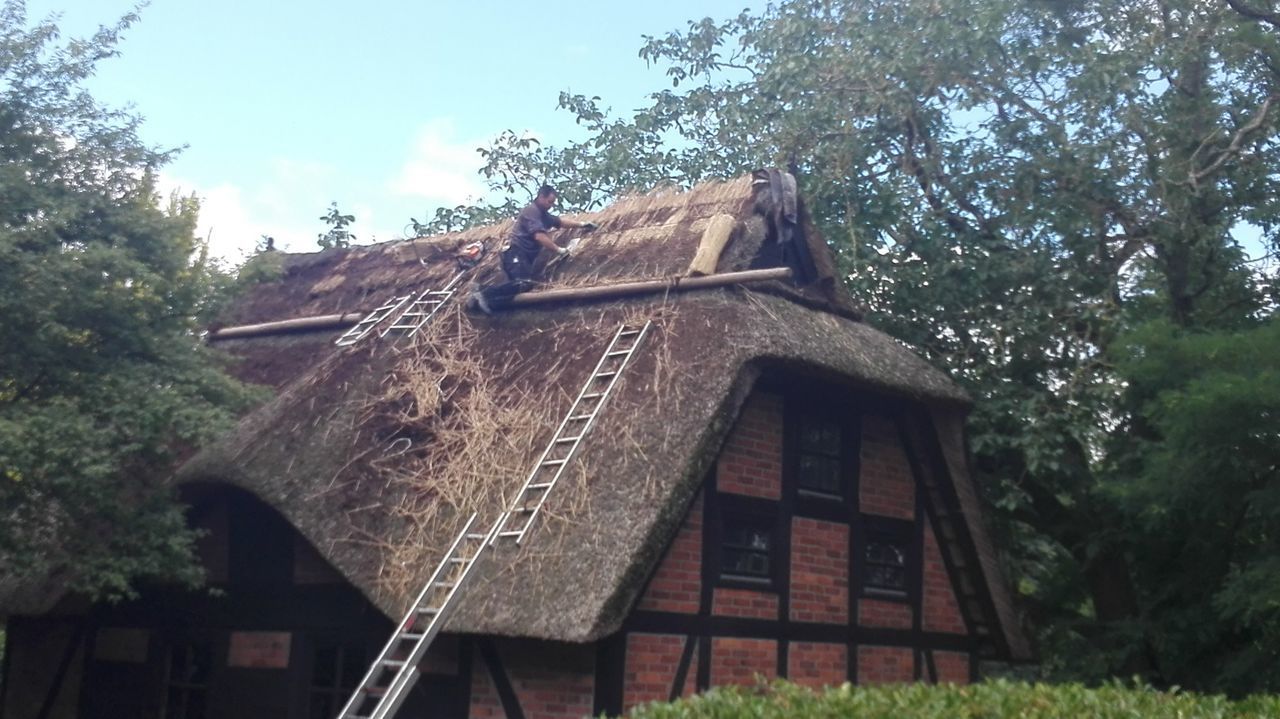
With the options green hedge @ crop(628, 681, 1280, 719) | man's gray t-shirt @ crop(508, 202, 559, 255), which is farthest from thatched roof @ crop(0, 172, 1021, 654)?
green hedge @ crop(628, 681, 1280, 719)

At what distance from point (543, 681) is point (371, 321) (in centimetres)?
556

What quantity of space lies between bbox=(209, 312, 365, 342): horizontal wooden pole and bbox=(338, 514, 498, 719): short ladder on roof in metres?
5.01

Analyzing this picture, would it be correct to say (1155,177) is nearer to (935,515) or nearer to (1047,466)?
(1047,466)

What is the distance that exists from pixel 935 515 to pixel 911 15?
637cm

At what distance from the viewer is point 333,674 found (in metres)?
12.8

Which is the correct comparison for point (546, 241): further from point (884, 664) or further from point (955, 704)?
point (955, 704)

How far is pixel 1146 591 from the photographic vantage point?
1689cm

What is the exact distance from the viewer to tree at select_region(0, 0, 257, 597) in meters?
11.2

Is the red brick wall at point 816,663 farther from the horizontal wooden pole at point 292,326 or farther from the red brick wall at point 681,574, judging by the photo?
the horizontal wooden pole at point 292,326

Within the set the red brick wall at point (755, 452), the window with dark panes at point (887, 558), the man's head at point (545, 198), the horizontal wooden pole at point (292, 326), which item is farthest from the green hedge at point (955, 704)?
the horizontal wooden pole at point (292, 326)

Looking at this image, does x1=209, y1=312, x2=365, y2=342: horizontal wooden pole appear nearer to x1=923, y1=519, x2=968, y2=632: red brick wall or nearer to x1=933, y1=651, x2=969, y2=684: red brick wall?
x1=923, y1=519, x2=968, y2=632: red brick wall

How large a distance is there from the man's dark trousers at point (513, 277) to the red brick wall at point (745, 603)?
12.6ft

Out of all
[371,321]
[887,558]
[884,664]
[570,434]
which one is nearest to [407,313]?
[371,321]

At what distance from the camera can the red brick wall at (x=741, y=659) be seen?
40.2 ft
